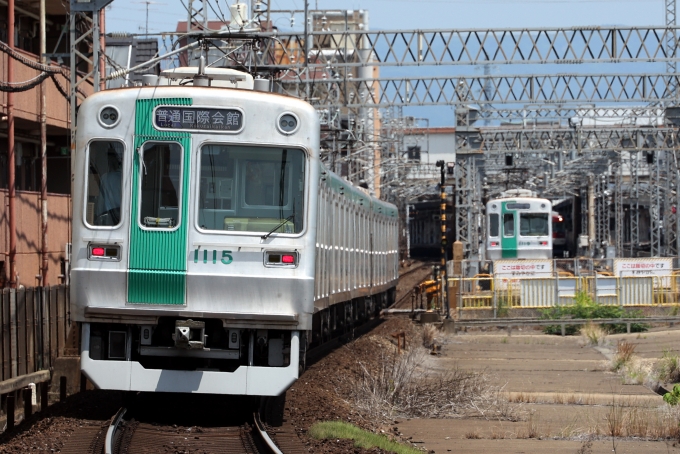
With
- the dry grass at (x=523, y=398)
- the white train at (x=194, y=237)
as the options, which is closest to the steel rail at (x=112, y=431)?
the white train at (x=194, y=237)

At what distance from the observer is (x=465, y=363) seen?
60.3 feet

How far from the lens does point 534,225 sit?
36375mm

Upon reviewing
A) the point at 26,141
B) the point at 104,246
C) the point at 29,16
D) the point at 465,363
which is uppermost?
the point at 29,16

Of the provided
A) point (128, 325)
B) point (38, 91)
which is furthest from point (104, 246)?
point (38, 91)

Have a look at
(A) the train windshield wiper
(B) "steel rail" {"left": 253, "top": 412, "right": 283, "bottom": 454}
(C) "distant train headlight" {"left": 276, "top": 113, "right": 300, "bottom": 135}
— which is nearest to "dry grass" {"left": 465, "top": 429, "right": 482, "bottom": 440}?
(B) "steel rail" {"left": 253, "top": 412, "right": 283, "bottom": 454}

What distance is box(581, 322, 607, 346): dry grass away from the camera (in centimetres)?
2220

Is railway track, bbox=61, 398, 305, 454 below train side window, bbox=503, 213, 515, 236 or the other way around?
below

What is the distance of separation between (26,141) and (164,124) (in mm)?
13192

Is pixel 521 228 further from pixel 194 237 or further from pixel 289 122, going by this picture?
pixel 194 237

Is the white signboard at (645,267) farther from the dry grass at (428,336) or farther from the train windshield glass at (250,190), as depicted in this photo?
the train windshield glass at (250,190)

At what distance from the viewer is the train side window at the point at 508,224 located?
36250mm

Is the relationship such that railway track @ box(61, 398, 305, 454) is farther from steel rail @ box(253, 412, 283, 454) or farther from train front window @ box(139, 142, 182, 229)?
train front window @ box(139, 142, 182, 229)

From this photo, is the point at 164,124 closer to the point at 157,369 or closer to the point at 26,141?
the point at 157,369

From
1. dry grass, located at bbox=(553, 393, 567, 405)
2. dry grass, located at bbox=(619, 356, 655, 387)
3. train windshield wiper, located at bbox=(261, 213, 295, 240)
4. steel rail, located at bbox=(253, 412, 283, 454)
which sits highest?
train windshield wiper, located at bbox=(261, 213, 295, 240)
